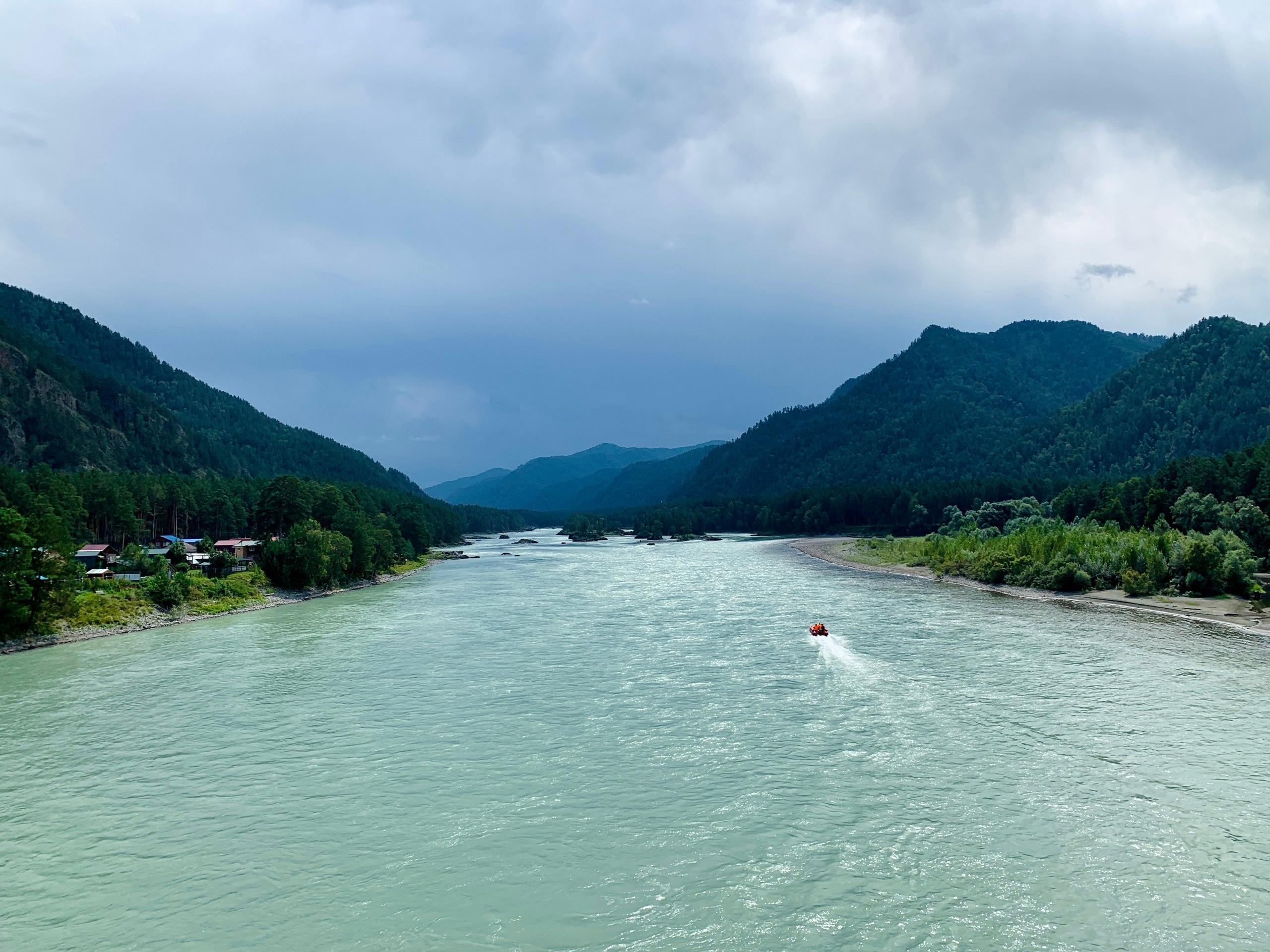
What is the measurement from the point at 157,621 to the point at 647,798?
5891cm

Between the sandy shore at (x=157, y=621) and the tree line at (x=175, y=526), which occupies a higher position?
the tree line at (x=175, y=526)

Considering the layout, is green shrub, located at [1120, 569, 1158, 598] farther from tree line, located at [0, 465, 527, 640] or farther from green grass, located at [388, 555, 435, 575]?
green grass, located at [388, 555, 435, 575]

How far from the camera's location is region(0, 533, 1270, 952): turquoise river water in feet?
60.1

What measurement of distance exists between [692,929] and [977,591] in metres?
76.5

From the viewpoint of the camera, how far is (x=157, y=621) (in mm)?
67500

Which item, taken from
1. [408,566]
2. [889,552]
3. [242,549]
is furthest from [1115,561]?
[242,549]

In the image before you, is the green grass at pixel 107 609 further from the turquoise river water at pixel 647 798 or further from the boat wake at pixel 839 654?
the boat wake at pixel 839 654

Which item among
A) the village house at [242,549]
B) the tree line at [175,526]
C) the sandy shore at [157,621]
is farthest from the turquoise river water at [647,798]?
the village house at [242,549]

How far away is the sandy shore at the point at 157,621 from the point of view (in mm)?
56469

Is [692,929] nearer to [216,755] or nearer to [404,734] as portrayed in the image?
[404,734]

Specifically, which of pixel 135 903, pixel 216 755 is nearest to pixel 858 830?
pixel 135 903

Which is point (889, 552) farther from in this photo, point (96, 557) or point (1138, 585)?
point (96, 557)

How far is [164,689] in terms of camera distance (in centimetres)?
4241

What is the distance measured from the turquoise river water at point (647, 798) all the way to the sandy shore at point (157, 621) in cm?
617
